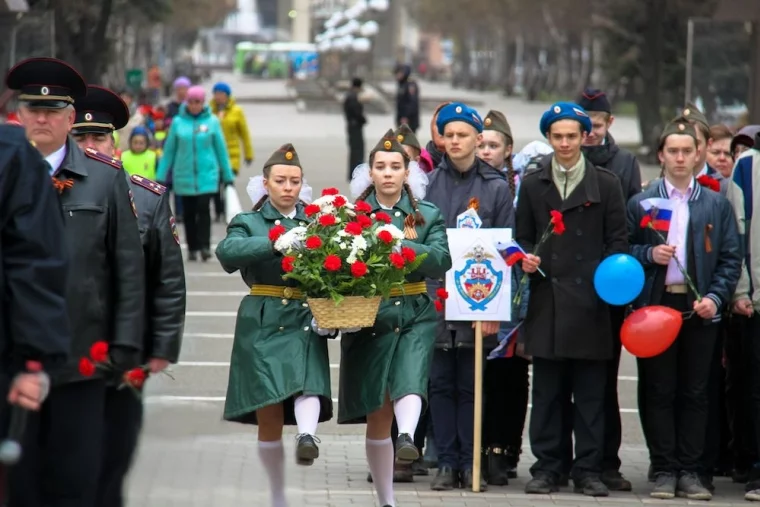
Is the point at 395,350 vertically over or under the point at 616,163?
under

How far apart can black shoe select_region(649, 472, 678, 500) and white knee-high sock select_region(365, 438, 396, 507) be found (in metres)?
1.71

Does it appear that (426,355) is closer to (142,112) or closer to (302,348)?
(302,348)

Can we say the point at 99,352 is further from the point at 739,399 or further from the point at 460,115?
the point at 739,399

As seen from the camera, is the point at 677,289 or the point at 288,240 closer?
the point at 288,240

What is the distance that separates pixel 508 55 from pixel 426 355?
93010 mm

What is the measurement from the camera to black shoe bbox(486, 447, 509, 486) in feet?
29.0

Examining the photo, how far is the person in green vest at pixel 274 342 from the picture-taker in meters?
7.37

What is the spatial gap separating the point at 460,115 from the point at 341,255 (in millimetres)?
1671

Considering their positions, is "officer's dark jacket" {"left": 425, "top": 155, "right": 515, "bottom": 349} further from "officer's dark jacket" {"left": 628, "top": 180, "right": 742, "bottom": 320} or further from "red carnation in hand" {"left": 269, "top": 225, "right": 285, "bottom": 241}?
"red carnation in hand" {"left": 269, "top": 225, "right": 285, "bottom": 241}

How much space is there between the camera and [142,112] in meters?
23.3

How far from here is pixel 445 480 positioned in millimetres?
8625

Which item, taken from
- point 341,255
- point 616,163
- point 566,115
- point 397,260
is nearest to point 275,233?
point 341,255

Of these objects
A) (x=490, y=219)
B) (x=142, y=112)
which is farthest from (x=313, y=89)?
(x=490, y=219)

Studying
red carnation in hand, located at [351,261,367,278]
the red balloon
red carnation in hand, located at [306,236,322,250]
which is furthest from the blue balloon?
red carnation in hand, located at [306,236,322,250]
